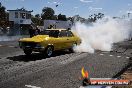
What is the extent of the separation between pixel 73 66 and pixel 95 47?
10029 millimetres

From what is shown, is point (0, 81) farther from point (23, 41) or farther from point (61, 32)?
point (61, 32)

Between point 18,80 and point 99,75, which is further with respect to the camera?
point 99,75

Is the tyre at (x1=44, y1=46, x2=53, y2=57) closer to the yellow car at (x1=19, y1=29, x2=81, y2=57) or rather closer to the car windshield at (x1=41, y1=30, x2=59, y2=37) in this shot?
the yellow car at (x1=19, y1=29, x2=81, y2=57)

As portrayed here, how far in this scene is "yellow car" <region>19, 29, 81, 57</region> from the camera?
15.7 metres

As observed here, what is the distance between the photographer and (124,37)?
1698 inches

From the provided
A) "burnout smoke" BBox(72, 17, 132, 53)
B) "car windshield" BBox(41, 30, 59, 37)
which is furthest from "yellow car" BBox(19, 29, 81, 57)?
"burnout smoke" BBox(72, 17, 132, 53)

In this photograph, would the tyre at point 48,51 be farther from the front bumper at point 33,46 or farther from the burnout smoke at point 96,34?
the burnout smoke at point 96,34

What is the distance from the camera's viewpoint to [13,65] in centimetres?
1268

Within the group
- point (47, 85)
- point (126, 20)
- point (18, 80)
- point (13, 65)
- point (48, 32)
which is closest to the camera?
point (47, 85)

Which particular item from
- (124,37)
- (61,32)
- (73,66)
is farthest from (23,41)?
(124,37)

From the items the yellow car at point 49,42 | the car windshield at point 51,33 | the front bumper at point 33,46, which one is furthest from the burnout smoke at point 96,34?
the front bumper at point 33,46

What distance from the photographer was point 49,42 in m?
16.2

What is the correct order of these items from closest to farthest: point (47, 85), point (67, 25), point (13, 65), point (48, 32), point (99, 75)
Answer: point (47, 85), point (99, 75), point (13, 65), point (48, 32), point (67, 25)

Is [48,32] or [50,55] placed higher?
[48,32]
